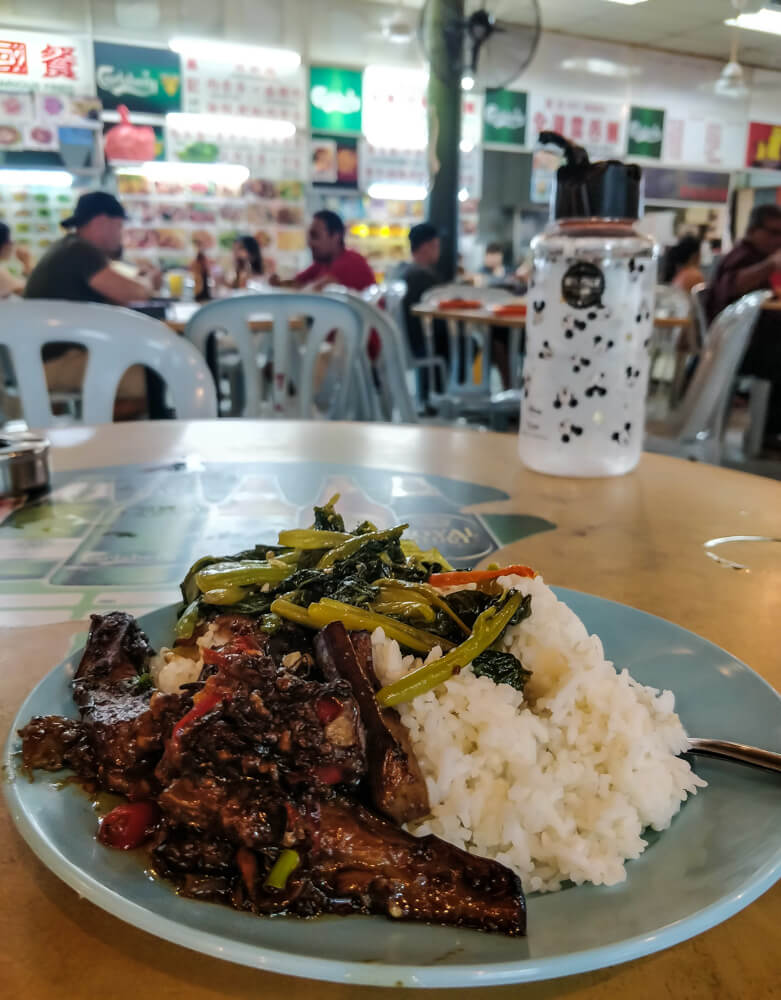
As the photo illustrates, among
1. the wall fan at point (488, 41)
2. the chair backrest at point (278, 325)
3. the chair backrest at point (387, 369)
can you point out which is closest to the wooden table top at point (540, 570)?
the chair backrest at point (278, 325)

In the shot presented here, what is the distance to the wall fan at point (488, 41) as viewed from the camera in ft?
21.0

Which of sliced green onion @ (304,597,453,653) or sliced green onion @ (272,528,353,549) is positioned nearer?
sliced green onion @ (304,597,453,653)

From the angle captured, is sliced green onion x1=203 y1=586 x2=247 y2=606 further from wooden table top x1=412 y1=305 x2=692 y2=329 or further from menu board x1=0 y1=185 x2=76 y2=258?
menu board x1=0 y1=185 x2=76 y2=258

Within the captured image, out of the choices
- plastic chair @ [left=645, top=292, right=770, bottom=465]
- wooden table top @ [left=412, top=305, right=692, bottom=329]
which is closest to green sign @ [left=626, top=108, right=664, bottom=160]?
wooden table top @ [left=412, top=305, right=692, bottom=329]

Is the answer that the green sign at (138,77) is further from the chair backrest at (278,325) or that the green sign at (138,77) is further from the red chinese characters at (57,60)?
the chair backrest at (278,325)

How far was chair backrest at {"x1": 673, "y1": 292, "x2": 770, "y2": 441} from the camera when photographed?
126 inches

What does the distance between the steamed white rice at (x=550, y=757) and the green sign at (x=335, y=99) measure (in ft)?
32.4

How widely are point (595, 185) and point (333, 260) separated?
6.00 meters

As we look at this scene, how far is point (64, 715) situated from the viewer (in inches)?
25.0

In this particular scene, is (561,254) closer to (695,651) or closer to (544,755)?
(695,651)

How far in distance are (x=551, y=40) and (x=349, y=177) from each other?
347 cm

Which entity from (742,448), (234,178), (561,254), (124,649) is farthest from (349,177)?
(124,649)

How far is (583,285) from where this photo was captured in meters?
1.33

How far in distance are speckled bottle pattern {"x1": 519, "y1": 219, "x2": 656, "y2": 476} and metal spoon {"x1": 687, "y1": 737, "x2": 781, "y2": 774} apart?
0.85m
